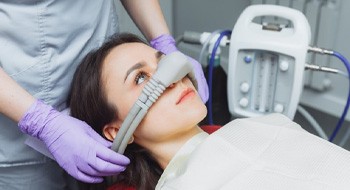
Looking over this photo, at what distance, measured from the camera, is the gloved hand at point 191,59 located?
4.87 ft

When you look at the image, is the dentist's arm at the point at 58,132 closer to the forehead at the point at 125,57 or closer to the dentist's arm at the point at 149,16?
the forehead at the point at 125,57

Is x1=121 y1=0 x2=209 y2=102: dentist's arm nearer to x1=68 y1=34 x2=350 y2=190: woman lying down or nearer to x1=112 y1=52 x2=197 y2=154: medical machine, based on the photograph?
x1=68 y1=34 x2=350 y2=190: woman lying down

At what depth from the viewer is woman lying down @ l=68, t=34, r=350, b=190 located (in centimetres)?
112

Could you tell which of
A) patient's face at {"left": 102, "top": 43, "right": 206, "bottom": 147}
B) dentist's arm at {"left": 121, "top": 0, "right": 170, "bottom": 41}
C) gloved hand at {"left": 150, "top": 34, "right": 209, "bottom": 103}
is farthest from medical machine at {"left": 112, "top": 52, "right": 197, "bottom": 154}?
dentist's arm at {"left": 121, "top": 0, "right": 170, "bottom": 41}

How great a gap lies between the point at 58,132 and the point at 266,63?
0.76 meters

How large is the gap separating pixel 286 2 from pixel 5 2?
113cm

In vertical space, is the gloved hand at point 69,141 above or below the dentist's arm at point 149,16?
below

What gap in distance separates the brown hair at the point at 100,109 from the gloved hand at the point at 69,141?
0.40 feet

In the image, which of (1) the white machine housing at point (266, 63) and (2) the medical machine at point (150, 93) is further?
(1) the white machine housing at point (266, 63)

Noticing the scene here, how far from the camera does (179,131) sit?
125 cm

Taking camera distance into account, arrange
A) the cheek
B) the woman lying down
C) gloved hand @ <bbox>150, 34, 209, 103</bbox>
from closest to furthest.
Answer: the woman lying down → the cheek → gloved hand @ <bbox>150, 34, 209, 103</bbox>

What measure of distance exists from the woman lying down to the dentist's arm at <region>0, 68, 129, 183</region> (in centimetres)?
13

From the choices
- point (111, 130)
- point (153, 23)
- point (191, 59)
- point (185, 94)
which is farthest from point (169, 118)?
point (153, 23)

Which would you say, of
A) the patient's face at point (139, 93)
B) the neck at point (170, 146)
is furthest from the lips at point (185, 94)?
the neck at point (170, 146)
